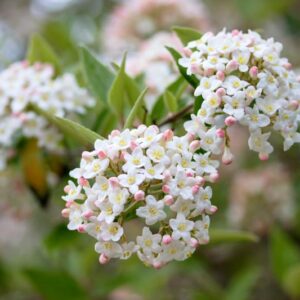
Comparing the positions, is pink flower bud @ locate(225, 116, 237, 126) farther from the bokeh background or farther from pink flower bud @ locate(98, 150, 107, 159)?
the bokeh background

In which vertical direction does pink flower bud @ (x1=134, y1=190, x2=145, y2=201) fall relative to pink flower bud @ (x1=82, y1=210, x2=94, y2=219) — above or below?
above

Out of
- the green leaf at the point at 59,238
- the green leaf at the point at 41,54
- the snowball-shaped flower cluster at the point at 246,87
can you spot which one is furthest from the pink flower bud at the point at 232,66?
the green leaf at the point at 59,238

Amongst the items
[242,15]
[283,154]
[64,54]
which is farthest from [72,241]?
[242,15]

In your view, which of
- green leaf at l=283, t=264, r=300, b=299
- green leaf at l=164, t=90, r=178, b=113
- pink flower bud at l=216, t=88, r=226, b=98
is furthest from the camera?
green leaf at l=283, t=264, r=300, b=299

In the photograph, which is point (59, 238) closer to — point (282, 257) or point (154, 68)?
point (154, 68)

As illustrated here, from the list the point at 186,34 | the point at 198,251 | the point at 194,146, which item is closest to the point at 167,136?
the point at 194,146

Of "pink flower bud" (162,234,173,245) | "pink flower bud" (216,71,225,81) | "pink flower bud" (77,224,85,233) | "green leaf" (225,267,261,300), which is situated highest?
"pink flower bud" (216,71,225,81)

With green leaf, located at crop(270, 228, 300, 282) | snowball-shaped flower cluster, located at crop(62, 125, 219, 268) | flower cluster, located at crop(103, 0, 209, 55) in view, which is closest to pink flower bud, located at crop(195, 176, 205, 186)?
snowball-shaped flower cluster, located at crop(62, 125, 219, 268)
